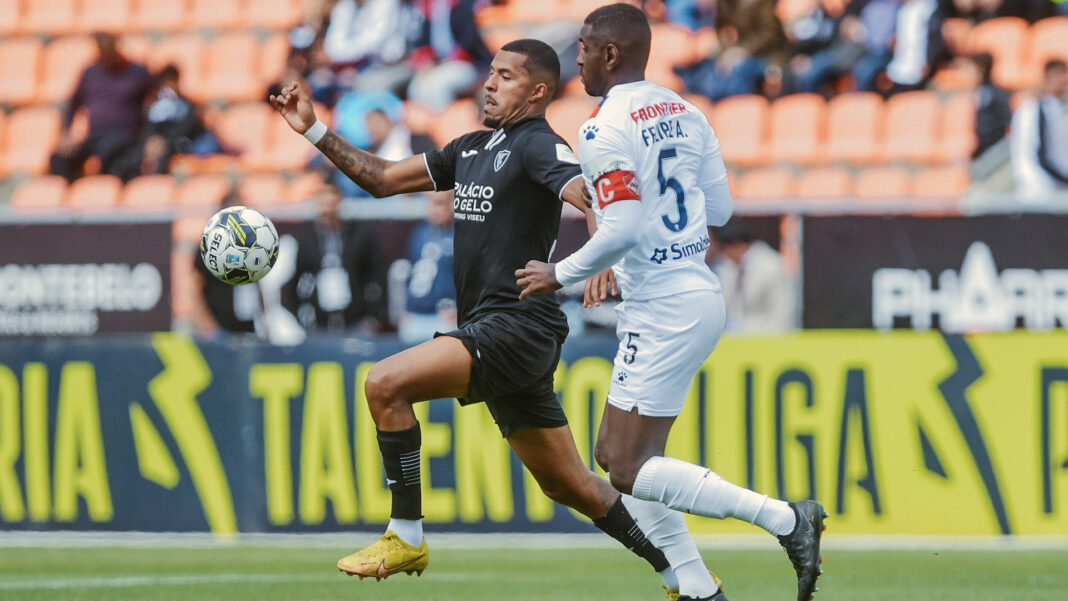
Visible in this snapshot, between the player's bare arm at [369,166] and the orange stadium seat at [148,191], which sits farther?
the orange stadium seat at [148,191]

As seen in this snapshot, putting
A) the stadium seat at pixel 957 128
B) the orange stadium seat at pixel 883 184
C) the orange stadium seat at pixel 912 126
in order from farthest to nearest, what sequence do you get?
the orange stadium seat at pixel 912 126, the stadium seat at pixel 957 128, the orange stadium seat at pixel 883 184

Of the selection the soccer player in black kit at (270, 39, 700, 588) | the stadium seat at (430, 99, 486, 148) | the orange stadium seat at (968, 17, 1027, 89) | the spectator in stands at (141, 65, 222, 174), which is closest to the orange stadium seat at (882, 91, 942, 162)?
the orange stadium seat at (968, 17, 1027, 89)

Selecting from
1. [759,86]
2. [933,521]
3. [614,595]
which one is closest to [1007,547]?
[933,521]

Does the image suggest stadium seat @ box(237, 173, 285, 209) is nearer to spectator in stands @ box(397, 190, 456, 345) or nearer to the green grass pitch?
spectator in stands @ box(397, 190, 456, 345)

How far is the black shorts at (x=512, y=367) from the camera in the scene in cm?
600

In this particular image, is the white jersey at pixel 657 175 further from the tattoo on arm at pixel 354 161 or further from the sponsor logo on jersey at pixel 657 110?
the tattoo on arm at pixel 354 161

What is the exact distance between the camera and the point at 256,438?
983 centimetres

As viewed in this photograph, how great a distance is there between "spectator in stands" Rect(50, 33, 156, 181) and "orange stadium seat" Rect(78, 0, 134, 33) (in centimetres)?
217

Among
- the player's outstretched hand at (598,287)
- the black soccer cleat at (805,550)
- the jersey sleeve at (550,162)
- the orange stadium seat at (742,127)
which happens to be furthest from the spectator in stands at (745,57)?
the black soccer cleat at (805,550)

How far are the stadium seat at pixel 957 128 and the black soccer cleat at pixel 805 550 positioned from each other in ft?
27.3

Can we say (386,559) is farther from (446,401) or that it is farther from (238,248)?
(446,401)

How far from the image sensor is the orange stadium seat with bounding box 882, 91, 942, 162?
13484 mm

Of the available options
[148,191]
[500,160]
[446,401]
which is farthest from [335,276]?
[148,191]

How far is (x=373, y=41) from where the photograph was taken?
1518 cm
